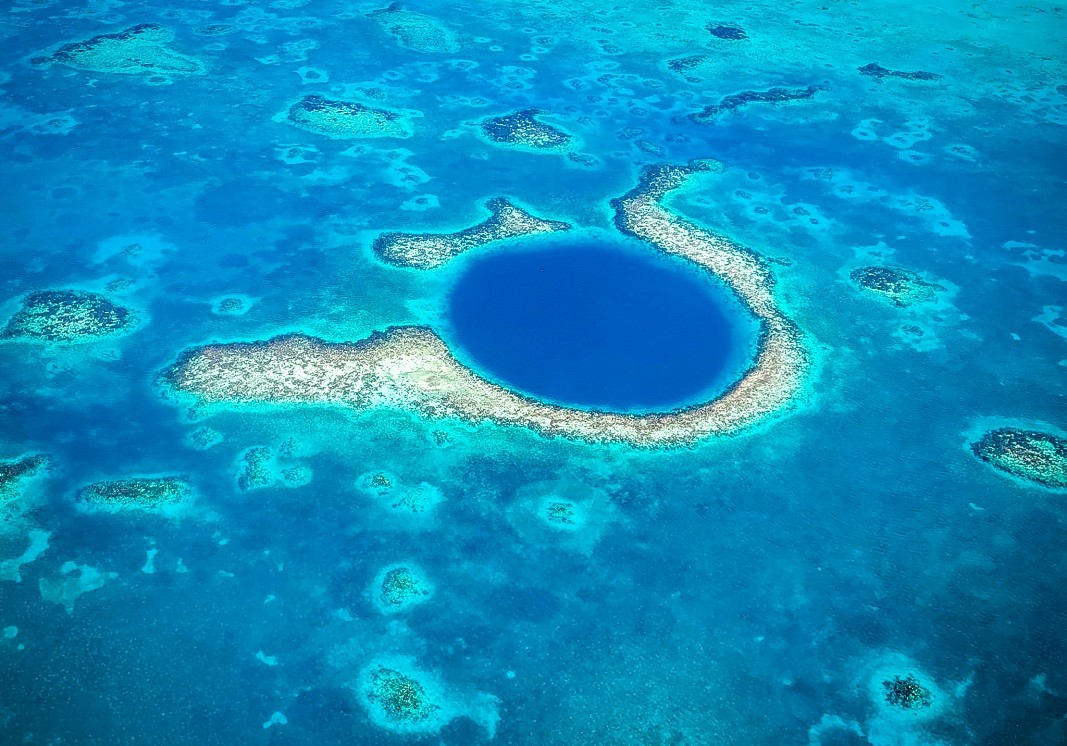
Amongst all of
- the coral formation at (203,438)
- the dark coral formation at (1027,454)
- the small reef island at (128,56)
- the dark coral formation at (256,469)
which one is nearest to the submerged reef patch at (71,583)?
the dark coral formation at (256,469)

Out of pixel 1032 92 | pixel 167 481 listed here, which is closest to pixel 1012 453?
pixel 167 481

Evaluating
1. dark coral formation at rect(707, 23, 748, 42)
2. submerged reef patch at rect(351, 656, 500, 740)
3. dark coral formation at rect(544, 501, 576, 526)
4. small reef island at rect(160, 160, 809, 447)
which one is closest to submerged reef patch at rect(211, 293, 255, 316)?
small reef island at rect(160, 160, 809, 447)

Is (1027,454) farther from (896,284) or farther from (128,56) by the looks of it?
(128,56)

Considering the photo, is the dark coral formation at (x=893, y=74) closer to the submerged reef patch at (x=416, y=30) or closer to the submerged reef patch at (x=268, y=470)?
the submerged reef patch at (x=416, y=30)

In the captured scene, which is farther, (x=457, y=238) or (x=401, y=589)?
(x=457, y=238)

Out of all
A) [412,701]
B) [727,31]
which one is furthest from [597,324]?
[727,31]

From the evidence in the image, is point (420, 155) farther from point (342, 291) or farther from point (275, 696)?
point (275, 696)
